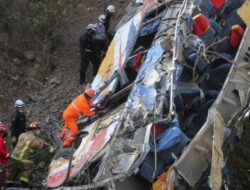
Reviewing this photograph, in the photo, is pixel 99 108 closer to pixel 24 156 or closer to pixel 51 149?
pixel 51 149

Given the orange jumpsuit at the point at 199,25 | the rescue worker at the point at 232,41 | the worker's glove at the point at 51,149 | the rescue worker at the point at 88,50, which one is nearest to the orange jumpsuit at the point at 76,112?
the worker's glove at the point at 51,149

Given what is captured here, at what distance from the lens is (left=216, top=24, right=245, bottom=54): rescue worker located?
8.60 meters

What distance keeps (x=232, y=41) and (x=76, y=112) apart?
253 centimetres

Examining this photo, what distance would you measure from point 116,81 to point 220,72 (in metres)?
1.48

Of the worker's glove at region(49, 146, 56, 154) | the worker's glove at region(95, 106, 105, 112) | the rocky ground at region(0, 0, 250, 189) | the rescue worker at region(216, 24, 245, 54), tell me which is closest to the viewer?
the worker's glove at region(95, 106, 105, 112)

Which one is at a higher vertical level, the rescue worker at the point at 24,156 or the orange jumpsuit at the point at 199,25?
the orange jumpsuit at the point at 199,25

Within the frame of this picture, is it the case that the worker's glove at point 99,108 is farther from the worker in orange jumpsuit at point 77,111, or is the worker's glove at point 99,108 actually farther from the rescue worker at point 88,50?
the rescue worker at point 88,50

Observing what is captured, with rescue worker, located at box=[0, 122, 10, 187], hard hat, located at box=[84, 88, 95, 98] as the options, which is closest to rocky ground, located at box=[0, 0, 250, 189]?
rescue worker, located at box=[0, 122, 10, 187]

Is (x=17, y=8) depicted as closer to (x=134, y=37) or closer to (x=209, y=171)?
(x=134, y=37)

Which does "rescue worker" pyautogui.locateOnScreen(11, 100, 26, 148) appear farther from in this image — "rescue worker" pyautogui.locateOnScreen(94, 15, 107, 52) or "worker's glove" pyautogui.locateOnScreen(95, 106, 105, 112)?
"rescue worker" pyautogui.locateOnScreen(94, 15, 107, 52)

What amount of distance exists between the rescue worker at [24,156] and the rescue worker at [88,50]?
8.10 feet

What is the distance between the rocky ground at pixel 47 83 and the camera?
10516 mm

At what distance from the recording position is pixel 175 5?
8.86 metres

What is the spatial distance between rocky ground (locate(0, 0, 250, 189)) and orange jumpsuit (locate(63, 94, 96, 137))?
50.0 inches
